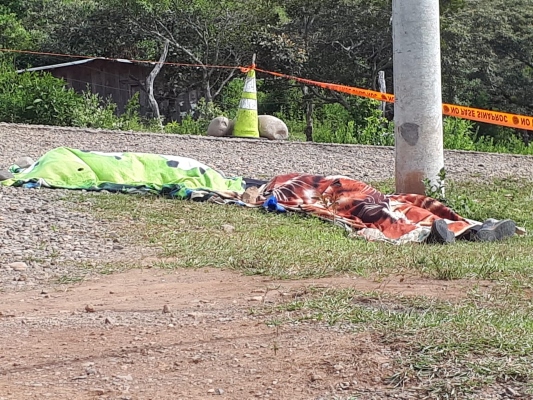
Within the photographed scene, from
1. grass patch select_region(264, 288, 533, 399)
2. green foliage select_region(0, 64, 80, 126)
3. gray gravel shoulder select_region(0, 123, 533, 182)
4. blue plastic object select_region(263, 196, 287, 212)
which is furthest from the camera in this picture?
green foliage select_region(0, 64, 80, 126)

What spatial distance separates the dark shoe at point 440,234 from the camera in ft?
25.7

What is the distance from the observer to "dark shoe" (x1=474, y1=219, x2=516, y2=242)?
805 centimetres

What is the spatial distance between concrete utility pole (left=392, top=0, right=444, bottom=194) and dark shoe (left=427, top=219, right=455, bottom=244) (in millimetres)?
1894

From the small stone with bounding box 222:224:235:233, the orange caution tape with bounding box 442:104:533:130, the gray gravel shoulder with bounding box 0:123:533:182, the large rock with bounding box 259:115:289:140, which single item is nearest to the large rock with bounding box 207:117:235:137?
the large rock with bounding box 259:115:289:140

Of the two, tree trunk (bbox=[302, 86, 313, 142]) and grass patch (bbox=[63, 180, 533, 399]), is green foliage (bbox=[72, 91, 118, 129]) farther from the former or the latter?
grass patch (bbox=[63, 180, 533, 399])

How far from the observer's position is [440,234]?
7832mm

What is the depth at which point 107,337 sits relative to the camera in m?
4.05

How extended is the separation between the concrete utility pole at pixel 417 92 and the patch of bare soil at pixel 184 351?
188 inches

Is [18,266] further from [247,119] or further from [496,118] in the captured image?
[496,118]

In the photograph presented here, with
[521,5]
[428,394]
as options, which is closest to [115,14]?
[521,5]

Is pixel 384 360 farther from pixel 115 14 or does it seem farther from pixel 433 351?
pixel 115 14

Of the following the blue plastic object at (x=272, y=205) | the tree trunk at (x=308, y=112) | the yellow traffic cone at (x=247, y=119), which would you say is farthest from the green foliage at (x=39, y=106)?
the blue plastic object at (x=272, y=205)

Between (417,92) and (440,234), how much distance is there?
2.40 meters

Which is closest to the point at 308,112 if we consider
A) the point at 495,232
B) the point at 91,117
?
the point at 91,117
